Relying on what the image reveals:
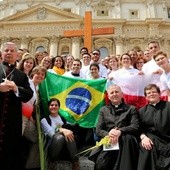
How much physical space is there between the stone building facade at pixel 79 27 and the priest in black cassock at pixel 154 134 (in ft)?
74.4

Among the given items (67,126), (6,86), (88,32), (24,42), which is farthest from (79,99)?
(24,42)

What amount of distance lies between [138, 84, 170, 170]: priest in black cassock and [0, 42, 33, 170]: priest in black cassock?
1.83m

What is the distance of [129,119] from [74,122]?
1.41 m

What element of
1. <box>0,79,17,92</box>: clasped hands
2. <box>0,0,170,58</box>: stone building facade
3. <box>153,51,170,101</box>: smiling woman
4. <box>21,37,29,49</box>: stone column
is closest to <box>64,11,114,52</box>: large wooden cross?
<box>153,51,170,101</box>: smiling woman

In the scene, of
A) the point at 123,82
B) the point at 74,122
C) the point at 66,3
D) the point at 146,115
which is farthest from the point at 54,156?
the point at 66,3

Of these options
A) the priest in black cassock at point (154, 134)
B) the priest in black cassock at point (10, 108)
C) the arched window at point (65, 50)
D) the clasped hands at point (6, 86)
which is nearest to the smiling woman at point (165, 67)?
the priest in black cassock at point (154, 134)

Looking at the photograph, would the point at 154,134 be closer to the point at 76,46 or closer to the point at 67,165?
the point at 67,165

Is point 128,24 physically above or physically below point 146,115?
above

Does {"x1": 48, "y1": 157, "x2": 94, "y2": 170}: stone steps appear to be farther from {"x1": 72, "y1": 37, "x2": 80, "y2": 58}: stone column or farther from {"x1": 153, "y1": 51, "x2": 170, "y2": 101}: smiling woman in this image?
{"x1": 72, "y1": 37, "x2": 80, "y2": 58}: stone column

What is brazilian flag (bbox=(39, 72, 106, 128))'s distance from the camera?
18.5ft

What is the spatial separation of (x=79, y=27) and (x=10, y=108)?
80.6 ft

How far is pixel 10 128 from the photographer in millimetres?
4066

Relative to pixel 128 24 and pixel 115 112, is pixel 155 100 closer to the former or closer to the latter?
pixel 115 112

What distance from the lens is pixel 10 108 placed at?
13.5ft
